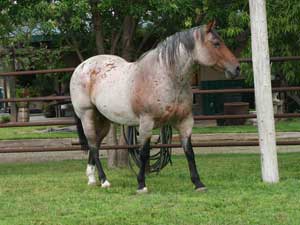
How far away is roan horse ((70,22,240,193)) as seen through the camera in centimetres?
665

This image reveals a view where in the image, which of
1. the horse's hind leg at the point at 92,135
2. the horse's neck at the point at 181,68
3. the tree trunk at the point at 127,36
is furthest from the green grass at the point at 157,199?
the tree trunk at the point at 127,36

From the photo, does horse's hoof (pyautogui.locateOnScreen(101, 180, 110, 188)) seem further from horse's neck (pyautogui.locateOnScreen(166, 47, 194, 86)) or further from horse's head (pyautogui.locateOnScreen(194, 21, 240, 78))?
horse's head (pyautogui.locateOnScreen(194, 21, 240, 78))

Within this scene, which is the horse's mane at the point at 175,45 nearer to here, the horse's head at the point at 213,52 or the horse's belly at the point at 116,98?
the horse's head at the point at 213,52

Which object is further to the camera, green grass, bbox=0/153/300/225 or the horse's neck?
the horse's neck

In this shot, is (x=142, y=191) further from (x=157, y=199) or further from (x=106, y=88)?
(x=106, y=88)

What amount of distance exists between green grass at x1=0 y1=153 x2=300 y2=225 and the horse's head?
1352mm

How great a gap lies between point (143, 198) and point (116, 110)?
4.17 feet

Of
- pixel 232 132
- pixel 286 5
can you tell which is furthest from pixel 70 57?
pixel 286 5

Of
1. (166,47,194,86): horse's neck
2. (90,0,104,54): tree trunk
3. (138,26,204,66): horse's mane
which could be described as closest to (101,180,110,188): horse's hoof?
(166,47,194,86): horse's neck

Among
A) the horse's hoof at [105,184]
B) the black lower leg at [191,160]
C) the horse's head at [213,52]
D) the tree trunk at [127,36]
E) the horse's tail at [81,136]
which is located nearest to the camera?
the horse's head at [213,52]

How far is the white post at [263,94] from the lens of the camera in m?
7.23

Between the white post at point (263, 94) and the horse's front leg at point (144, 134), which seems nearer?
the horse's front leg at point (144, 134)

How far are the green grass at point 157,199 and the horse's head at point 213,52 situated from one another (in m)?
1.35

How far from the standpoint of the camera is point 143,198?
6367mm
